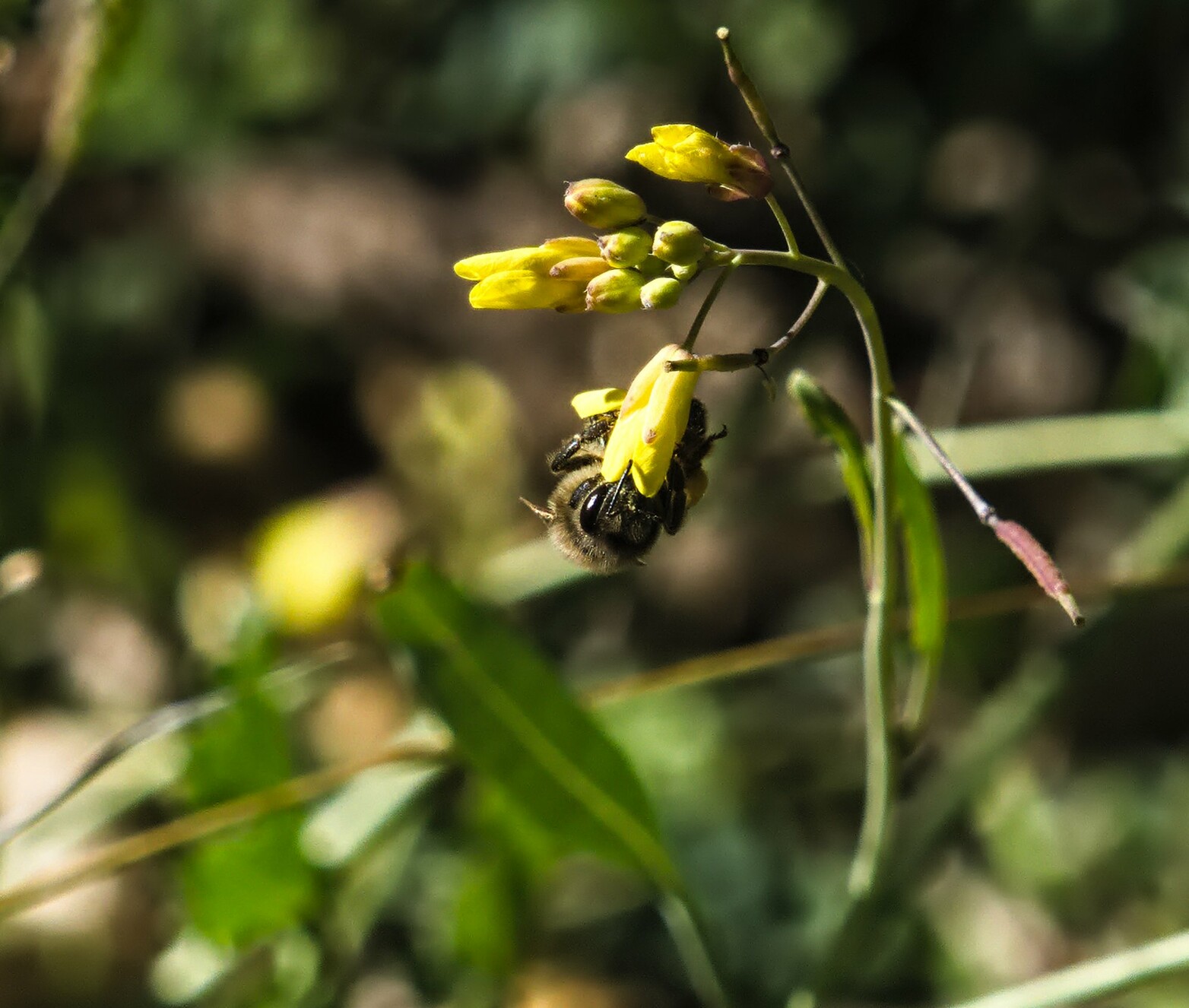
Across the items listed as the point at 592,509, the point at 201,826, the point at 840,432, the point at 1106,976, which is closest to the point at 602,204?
the point at 840,432

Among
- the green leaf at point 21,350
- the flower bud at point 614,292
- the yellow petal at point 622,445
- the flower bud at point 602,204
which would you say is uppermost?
the flower bud at point 602,204

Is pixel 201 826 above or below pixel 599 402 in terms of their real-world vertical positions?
below

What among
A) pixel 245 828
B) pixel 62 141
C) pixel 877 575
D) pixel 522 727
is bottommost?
pixel 245 828

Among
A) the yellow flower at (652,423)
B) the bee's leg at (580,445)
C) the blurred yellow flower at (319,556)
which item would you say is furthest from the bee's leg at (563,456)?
the blurred yellow flower at (319,556)

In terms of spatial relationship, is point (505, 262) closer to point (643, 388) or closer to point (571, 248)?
point (571, 248)

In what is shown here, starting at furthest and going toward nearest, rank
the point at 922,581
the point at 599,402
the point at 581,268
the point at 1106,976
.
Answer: the point at 922,581, the point at 1106,976, the point at 599,402, the point at 581,268

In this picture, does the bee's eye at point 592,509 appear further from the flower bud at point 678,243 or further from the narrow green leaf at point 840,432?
the flower bud at point 678,243

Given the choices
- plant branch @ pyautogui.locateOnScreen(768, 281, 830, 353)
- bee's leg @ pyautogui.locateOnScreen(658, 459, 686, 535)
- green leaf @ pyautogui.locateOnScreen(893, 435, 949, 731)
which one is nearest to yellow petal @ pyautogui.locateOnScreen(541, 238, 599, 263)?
plant branch @ pyautogui.locateOnScreen(768, 281, 830, 353)
